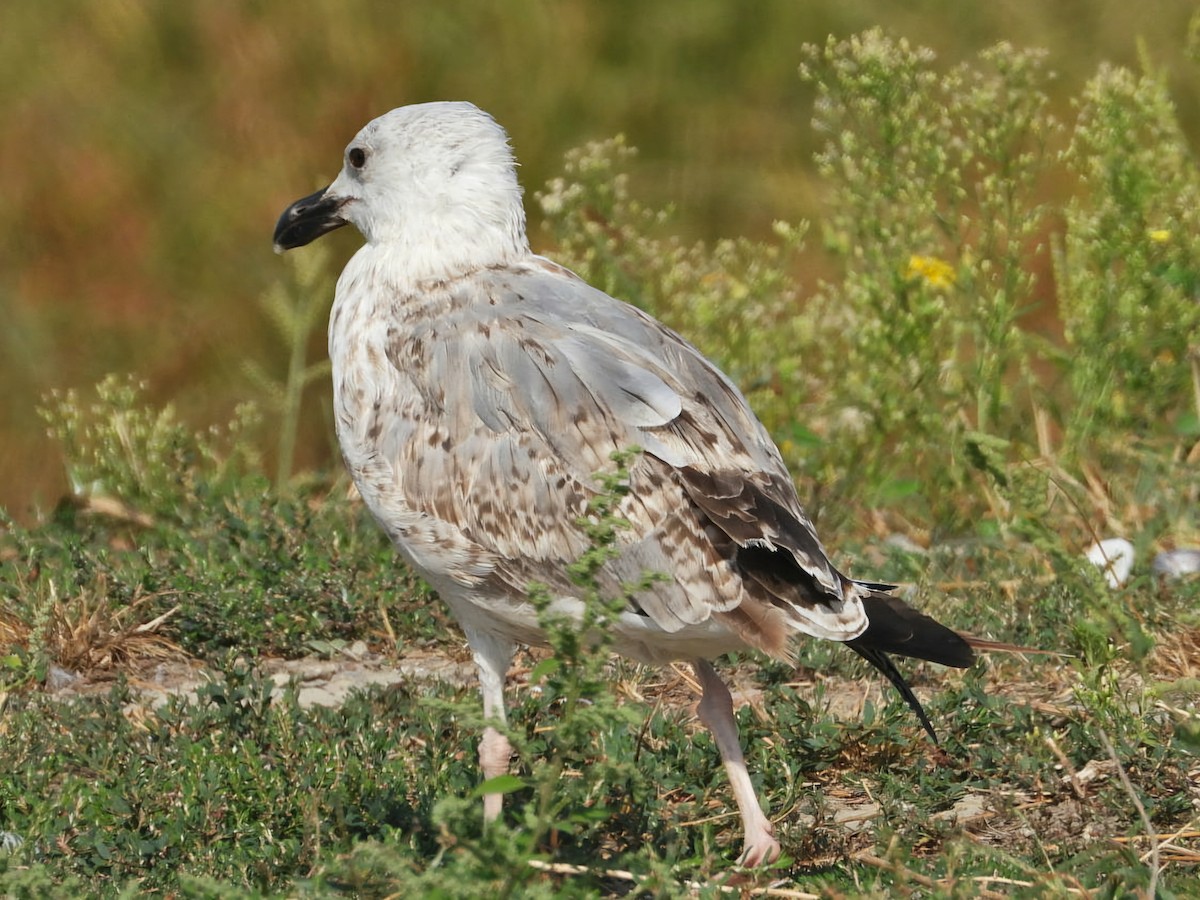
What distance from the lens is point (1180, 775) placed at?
4.32 metres

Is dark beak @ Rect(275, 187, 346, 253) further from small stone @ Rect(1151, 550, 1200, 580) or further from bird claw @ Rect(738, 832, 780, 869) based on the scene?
small stone @ Rect(1151, 550, 1200, 580)

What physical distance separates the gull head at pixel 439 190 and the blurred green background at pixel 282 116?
3.64 metres

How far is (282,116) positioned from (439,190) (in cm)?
490

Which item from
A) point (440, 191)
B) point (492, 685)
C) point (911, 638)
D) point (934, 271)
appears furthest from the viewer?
point (934, 271)

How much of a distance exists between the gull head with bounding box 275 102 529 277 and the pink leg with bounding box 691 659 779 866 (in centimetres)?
131

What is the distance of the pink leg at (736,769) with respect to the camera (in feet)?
13.0

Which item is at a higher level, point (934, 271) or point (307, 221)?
point (307, 221)

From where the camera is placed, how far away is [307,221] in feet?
17.0

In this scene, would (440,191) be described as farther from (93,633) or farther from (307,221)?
(93,633)

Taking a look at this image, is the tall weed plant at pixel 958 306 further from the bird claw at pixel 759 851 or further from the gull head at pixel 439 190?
the bird claw at pixel 759 851

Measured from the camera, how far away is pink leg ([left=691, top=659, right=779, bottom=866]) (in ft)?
13.0

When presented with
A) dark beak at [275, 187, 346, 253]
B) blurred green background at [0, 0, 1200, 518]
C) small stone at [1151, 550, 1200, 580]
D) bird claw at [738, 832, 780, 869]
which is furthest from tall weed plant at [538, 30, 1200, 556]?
blurred green background at [0, 0, 1200, 518]

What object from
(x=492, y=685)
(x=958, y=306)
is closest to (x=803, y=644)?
(x=492, y=685)

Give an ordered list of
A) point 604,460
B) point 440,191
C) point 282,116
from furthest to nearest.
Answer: point 282,116 → point 440,191 → point 604,460
